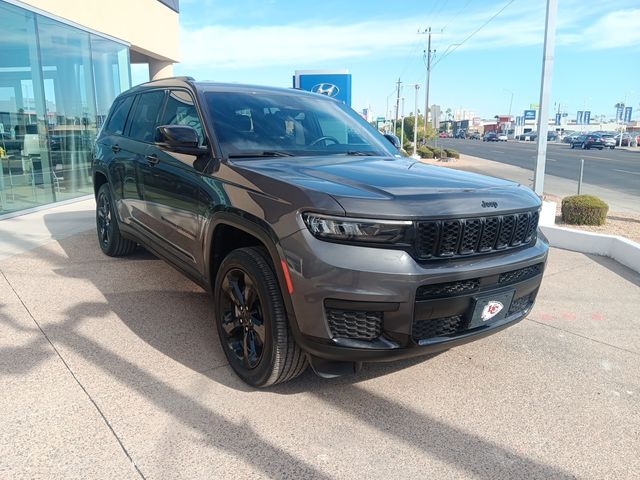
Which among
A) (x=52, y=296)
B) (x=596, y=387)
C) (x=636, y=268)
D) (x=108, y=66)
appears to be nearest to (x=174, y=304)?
(x=52, y=296)

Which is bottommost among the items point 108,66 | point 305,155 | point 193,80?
point 305,155

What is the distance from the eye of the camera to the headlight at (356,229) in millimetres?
2545

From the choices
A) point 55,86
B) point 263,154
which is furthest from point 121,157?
point 55,86

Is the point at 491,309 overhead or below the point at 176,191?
below

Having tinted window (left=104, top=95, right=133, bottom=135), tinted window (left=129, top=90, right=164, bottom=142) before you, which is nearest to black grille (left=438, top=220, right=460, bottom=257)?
tinted window (left=129, top=90, right=164, bottom=142)

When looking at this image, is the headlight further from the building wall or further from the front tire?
the building wall

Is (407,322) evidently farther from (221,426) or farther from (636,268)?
(636,268)

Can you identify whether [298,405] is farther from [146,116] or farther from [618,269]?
[618,269]

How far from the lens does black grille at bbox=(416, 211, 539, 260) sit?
2.64 meters

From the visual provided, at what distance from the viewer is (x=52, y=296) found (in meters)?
4.73

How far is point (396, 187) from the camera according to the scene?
2789mm

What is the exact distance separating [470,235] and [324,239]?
0.81 meters

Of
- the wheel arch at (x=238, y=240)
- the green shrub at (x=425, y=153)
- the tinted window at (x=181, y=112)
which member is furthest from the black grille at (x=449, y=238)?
the green shrub at (x=425, y=153)

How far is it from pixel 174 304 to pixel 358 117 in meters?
2.34
